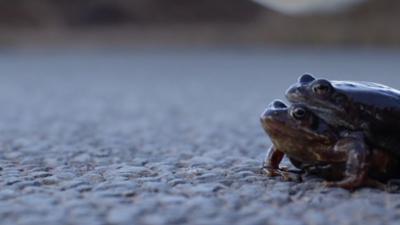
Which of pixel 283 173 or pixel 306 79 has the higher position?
pixel 306 79

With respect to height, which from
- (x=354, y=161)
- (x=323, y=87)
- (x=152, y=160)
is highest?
(x=323, y=87)

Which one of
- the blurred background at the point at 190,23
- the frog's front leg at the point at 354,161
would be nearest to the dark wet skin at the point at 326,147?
the frog's front leg at the point at 354,161

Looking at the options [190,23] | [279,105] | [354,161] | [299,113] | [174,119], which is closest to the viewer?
[354,161]

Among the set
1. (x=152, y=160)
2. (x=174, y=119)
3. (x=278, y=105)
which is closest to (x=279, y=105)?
(x=278, y=105)

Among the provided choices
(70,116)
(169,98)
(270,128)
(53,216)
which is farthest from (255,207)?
(169,98)

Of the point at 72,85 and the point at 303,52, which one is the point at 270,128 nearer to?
the point at 72,85

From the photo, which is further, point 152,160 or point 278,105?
point 152,160

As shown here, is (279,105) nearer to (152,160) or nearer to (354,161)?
(354,161)
